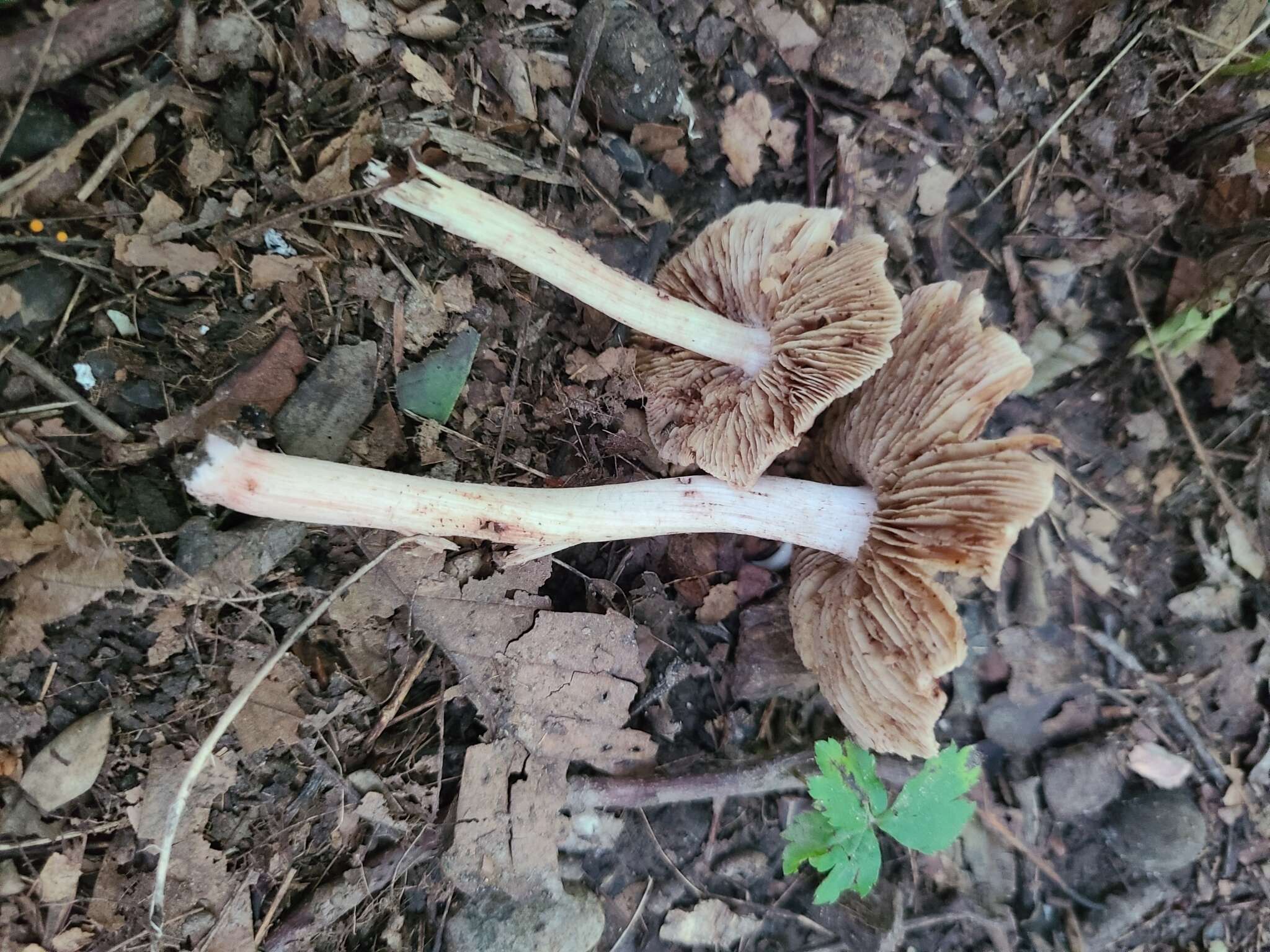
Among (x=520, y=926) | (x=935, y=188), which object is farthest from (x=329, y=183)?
(x=520, y=926)

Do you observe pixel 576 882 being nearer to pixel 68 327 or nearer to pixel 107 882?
pixel 107 882

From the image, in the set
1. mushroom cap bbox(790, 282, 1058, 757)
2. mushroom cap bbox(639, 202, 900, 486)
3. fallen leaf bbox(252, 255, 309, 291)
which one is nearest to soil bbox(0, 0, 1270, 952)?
fallen leaf bbox(252, 255, 309, 291)

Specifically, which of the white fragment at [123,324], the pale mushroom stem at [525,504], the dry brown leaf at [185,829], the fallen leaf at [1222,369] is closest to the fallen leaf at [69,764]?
the dry brown leaf at [185,829]

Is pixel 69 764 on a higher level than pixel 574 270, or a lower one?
lower

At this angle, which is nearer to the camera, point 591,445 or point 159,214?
point 159,214

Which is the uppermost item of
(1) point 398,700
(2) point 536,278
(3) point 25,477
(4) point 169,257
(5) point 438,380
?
(2) point 536,278

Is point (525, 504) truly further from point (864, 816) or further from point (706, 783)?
point (864, 816)
